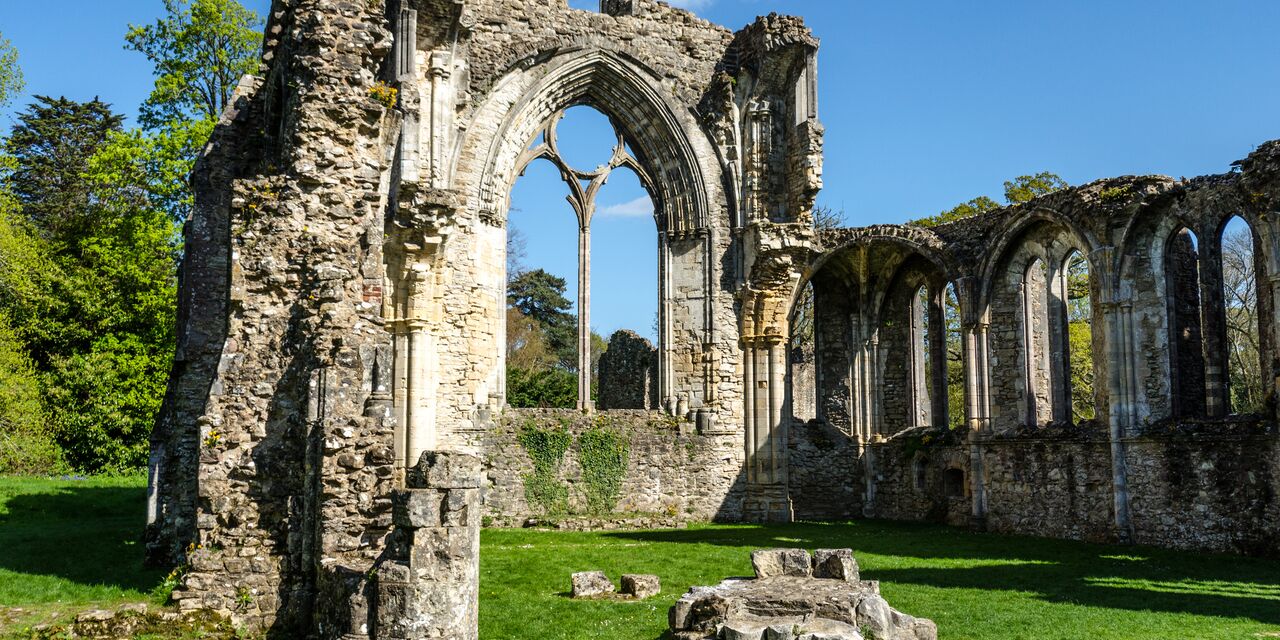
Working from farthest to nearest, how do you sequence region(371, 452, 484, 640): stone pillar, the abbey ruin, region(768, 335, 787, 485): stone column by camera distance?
region(768, 335, 787, 485): stone column
the abbey ruin
region(371, 452, 484, 640): stone pillar

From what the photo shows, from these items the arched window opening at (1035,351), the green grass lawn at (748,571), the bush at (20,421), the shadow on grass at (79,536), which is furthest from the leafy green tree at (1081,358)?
the bush at (20,421)

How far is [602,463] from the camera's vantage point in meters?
18.8

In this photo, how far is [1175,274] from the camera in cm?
1672

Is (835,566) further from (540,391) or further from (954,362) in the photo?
(954,362)

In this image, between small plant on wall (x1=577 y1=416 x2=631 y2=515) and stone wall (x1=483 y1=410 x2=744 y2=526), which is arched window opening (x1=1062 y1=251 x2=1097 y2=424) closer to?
stone wall (x1=483 y1=410 x2=744 y2=526)

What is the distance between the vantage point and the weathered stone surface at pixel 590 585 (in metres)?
10.2

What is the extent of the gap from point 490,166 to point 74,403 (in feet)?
44.0

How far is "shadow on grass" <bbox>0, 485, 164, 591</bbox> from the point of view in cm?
1024

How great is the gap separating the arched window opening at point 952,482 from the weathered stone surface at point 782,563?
39.5 ft

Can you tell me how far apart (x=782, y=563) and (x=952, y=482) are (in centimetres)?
1230

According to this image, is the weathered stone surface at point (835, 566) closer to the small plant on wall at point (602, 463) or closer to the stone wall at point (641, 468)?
the stone wall at point (641, 468)

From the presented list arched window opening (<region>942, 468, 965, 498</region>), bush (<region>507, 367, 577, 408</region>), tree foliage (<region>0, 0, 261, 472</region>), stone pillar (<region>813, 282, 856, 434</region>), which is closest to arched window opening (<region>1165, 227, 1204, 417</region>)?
arched window opening (<region>942, 468, 965, 498</region>)

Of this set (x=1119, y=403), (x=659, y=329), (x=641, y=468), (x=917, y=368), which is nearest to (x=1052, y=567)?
(x=1119, y=403)

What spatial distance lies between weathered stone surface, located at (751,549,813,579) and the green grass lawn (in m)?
0.93
